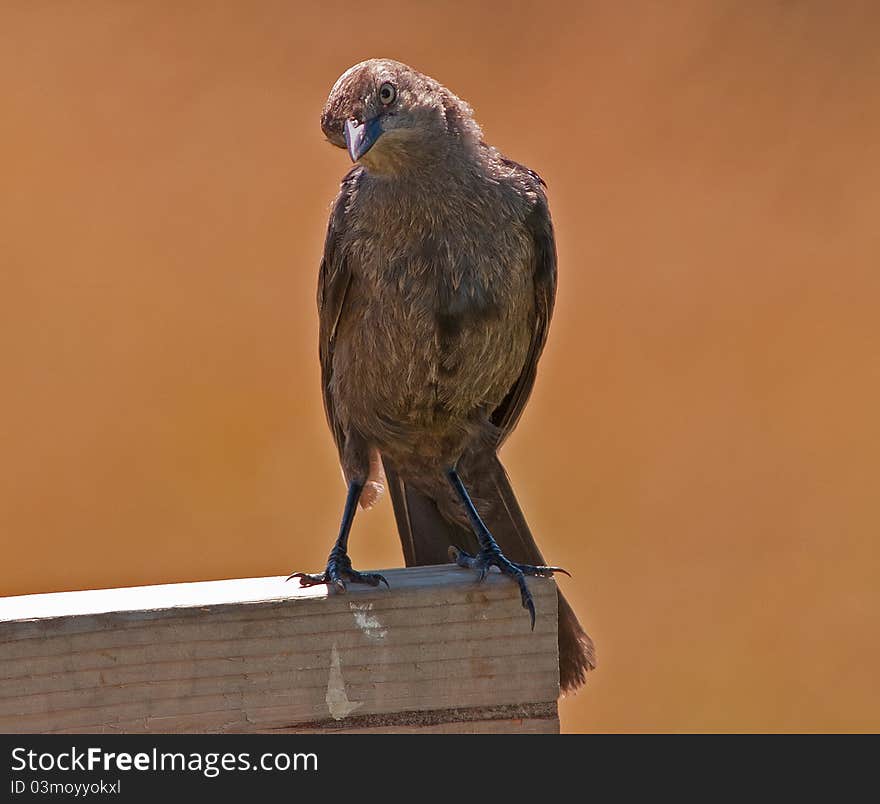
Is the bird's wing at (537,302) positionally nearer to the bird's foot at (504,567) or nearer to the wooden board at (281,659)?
the bird's foot at (504,567)

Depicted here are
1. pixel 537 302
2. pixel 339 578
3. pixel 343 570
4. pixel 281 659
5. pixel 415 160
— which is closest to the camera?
pixel 281 659

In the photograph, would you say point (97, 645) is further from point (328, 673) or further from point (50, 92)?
point (50, 92)

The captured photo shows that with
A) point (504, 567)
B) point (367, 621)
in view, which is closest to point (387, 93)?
point (504, 567)

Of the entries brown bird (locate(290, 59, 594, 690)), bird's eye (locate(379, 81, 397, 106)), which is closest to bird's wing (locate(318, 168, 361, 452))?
brown bird (locate(290, 59, 594, 690))

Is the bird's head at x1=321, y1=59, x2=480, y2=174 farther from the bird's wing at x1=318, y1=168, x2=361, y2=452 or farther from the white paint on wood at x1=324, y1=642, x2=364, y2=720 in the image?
the white paint on wood at x1=324, y1=642, x2=364, y2=720

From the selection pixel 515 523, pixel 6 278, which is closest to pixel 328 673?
pixel 515 523

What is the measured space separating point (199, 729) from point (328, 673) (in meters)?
0.15

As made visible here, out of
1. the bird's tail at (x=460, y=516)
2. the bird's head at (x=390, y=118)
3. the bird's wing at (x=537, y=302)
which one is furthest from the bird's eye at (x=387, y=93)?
the bird's tail at (x=460, y=516)

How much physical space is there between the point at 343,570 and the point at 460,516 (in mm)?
504

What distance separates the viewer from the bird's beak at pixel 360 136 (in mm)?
2422

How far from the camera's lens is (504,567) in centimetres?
204

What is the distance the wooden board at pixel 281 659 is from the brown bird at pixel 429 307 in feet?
2.34

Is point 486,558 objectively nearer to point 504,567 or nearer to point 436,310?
point 504,567

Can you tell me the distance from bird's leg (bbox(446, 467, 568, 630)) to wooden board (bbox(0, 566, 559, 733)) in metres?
0.02
